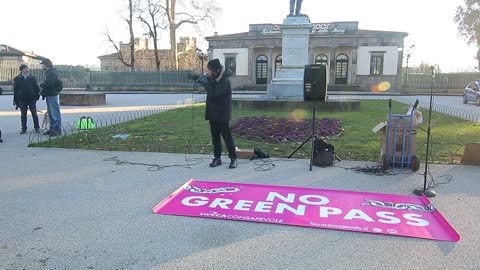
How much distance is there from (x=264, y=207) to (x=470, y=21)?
51.5m

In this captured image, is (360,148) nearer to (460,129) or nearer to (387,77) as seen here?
(460,129)

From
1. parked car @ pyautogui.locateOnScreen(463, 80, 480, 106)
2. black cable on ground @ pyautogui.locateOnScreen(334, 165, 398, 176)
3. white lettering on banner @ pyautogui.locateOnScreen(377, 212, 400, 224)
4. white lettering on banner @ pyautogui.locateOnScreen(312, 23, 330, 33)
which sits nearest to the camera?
white lettering on banner @ pyautogui.locateOnScreen(377, 212, 400, 224)

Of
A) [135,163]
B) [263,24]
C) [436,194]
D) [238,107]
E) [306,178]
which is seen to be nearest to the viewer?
[436,194]

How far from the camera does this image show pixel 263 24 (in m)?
46.7

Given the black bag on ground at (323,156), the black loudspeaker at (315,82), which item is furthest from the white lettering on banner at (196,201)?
the black loudspeaker at (315,82)

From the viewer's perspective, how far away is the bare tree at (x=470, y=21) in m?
45.0

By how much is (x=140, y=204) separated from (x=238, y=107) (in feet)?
42.6

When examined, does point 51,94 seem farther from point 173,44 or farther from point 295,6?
point 173,44

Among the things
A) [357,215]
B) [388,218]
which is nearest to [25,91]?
[357,215]

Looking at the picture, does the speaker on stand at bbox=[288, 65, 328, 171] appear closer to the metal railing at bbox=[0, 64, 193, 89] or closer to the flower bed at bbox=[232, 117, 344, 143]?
the flower bed at bbox=[232, 117, 344, 143]

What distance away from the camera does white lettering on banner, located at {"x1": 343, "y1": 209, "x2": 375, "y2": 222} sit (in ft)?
14.7

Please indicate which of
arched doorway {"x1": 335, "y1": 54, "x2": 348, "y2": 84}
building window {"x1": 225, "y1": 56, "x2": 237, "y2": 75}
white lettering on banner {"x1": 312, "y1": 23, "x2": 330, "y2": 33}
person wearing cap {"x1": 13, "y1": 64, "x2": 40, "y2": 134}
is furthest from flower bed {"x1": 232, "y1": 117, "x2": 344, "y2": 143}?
building window {"x1": 225, "y1": 56, "x2": 237, "y2": 75}

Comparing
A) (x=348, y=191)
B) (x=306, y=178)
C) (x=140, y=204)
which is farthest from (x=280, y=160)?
(x=140, y=204)

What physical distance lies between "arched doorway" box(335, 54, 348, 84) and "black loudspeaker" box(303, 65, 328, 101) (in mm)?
39585
